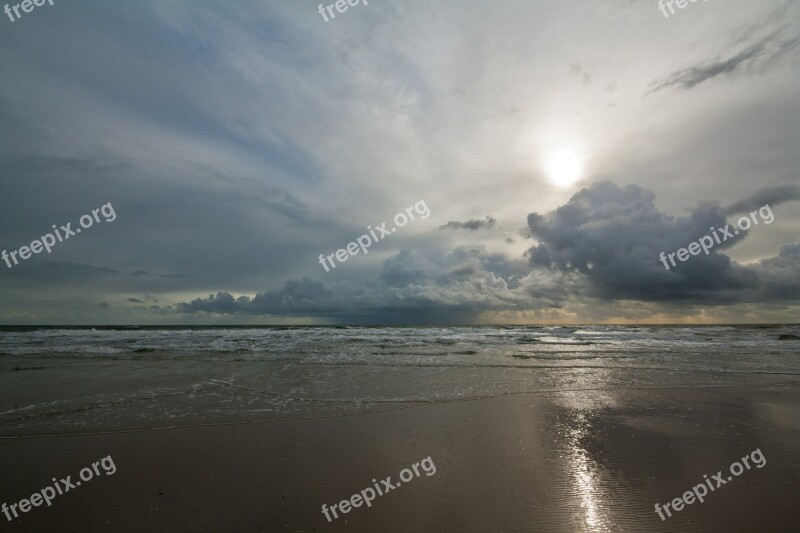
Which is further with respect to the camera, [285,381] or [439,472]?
[285,381]

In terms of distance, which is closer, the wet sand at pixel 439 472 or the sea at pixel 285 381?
the wet sand at pixel 439 472

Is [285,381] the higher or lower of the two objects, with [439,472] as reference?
higher

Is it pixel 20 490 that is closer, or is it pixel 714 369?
pixel 20 490

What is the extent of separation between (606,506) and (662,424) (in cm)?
470

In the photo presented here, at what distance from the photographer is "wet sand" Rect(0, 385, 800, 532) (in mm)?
4680

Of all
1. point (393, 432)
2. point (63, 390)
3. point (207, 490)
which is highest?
point (63, 390)

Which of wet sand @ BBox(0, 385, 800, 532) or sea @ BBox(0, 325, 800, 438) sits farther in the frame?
sea @ BBox(0, 325, 800, 438)

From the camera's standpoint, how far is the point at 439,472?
19.8 feet

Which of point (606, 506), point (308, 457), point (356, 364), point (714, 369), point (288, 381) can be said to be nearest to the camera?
point (606, 506)

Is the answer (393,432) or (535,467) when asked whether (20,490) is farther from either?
(535,467)

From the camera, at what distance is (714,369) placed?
1650cm

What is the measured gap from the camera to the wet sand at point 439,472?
15.4 feet

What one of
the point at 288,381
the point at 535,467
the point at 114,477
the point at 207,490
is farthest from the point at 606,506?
the point at 288,381

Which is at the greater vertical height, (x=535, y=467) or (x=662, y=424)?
(x=535, y=467)
